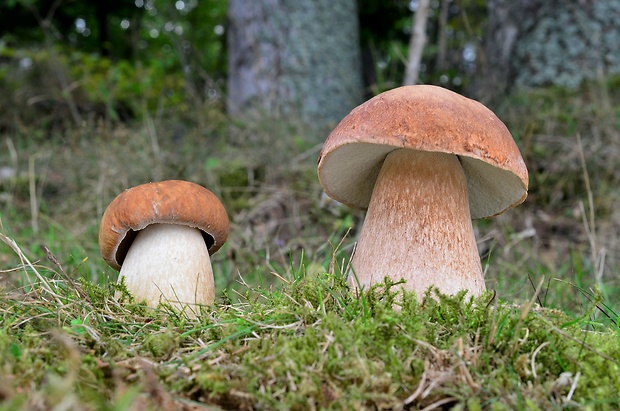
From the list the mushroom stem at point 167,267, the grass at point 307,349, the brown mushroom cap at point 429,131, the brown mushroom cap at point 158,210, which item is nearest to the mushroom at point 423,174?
the brown mushroom cap at point 429,131

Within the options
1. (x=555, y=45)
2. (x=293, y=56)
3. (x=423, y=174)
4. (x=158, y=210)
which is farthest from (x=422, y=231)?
(x=293, y=56)

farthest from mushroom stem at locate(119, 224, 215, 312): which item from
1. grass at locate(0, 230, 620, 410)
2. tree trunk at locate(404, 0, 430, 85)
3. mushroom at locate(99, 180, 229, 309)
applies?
tree trunk at locate(404, 0, 430, 85)

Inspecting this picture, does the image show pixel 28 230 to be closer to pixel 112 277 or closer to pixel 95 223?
pixel 95 223

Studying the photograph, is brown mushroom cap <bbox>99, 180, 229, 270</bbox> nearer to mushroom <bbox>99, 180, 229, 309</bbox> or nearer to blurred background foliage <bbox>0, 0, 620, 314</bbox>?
mushroom <bbox>99, 180, 229, 309</bbox>

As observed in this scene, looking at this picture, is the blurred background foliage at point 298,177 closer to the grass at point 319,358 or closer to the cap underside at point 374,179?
the cap underside at point 374,179

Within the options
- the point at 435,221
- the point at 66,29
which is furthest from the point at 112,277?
the point at 66,29

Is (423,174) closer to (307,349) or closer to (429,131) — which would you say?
(429,131)
